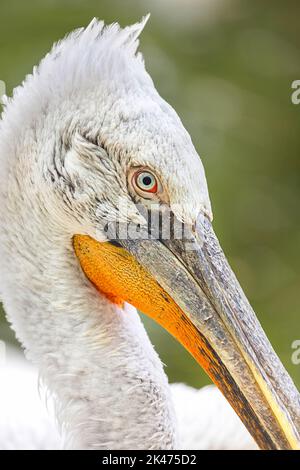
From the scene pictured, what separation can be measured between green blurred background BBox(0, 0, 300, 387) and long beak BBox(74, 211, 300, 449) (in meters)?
2.22

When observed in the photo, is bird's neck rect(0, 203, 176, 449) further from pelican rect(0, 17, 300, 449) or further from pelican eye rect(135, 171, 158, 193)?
pelican eye rect(135, 171, 158, 193)

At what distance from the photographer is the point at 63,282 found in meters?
1.73

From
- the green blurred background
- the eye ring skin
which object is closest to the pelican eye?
the eye ring skin

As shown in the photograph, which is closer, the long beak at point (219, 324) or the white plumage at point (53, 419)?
the long beak at point (219, 324)

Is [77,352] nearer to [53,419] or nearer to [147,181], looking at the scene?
[147,181]

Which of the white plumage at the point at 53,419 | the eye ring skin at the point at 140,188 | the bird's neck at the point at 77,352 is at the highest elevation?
the eye ring skin at the point at 140,188

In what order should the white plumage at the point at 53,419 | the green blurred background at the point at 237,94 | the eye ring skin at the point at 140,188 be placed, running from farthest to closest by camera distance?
the green blurred background at the point at 237,94 < the white plumage at the point at 53,419 < the eye ring skin at the point at 140,188

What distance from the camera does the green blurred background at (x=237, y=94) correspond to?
4.24m

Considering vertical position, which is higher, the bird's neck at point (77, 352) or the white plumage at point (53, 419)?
the bird's neck at point (77, 352)

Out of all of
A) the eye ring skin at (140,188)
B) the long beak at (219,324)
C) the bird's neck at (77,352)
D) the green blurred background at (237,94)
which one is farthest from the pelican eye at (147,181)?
the green blurred background at (237,94)

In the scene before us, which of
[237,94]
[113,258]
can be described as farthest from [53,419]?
[237,94]

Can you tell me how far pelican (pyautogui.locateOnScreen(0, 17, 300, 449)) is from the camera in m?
1.61

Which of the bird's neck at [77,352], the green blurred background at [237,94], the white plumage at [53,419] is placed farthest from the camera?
the green blurred background at [237,94]

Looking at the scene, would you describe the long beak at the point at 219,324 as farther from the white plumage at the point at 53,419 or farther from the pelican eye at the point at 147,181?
the white plumage at the point at 53,419
